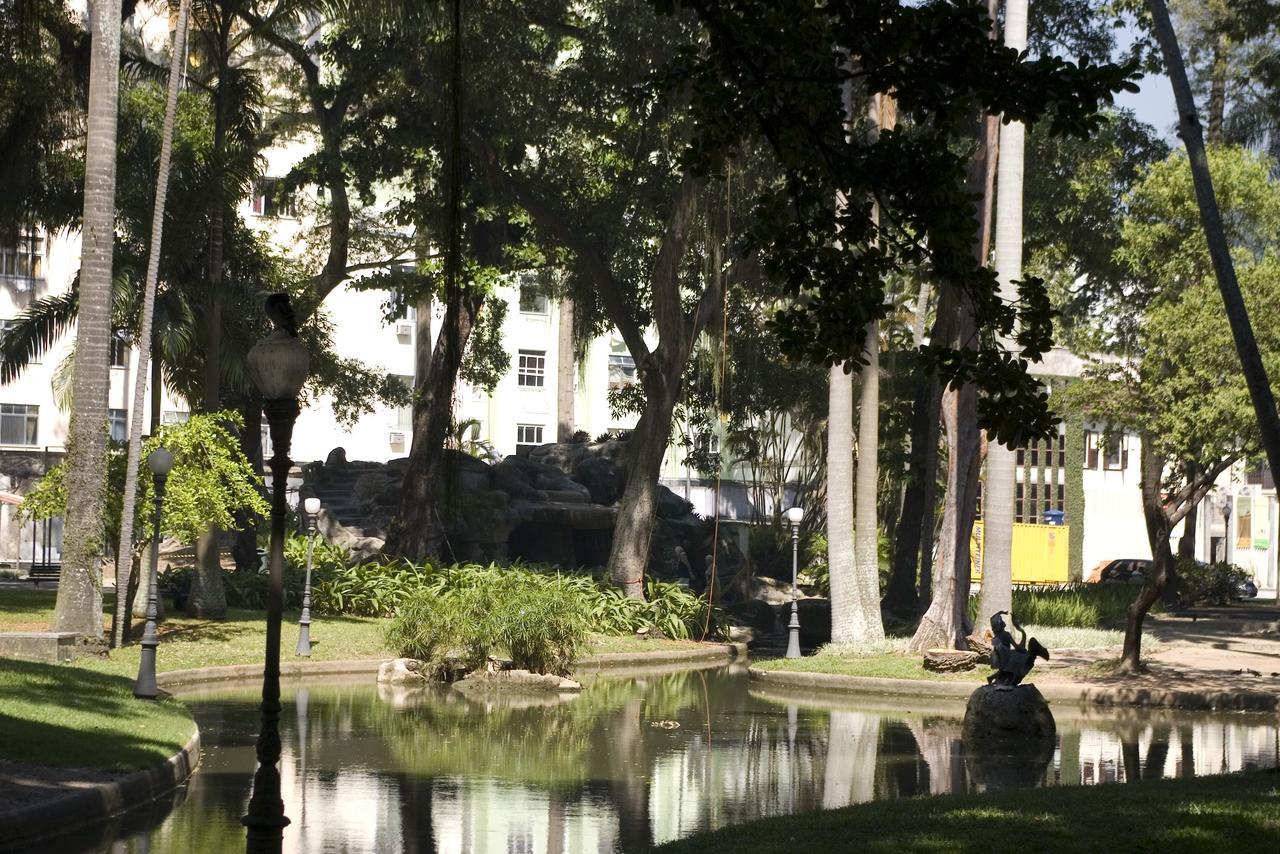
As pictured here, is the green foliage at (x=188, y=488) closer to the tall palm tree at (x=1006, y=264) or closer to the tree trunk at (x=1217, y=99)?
the tall palm tree at (x=1006, y=264)

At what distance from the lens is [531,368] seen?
73.1 m

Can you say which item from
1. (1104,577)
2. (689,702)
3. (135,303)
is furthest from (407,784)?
(1104,577)

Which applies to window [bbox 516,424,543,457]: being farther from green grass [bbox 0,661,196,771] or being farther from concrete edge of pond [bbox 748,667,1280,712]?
green grass [bbox 0,661,196,771]

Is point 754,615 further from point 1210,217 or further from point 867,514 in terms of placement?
point 1210,217

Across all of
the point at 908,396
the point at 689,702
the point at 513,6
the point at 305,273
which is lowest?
the point at 689,702

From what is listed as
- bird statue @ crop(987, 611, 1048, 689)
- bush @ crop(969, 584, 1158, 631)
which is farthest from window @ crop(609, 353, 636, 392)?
bird statue @ crop(987, 611, 1048, 689)

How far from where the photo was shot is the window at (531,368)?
7262 centimetres

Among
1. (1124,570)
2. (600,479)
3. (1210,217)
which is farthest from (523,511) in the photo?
(1210,217)

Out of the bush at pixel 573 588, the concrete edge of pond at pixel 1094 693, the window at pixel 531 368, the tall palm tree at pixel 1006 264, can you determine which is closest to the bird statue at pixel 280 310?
the concrete edge of pond at pixel 1094 693

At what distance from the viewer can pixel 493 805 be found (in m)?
13.5

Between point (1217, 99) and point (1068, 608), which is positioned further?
point (1217, 99)

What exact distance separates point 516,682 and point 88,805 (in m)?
12.8

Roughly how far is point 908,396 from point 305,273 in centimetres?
1730

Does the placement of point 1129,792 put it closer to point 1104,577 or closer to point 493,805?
point 493,805
